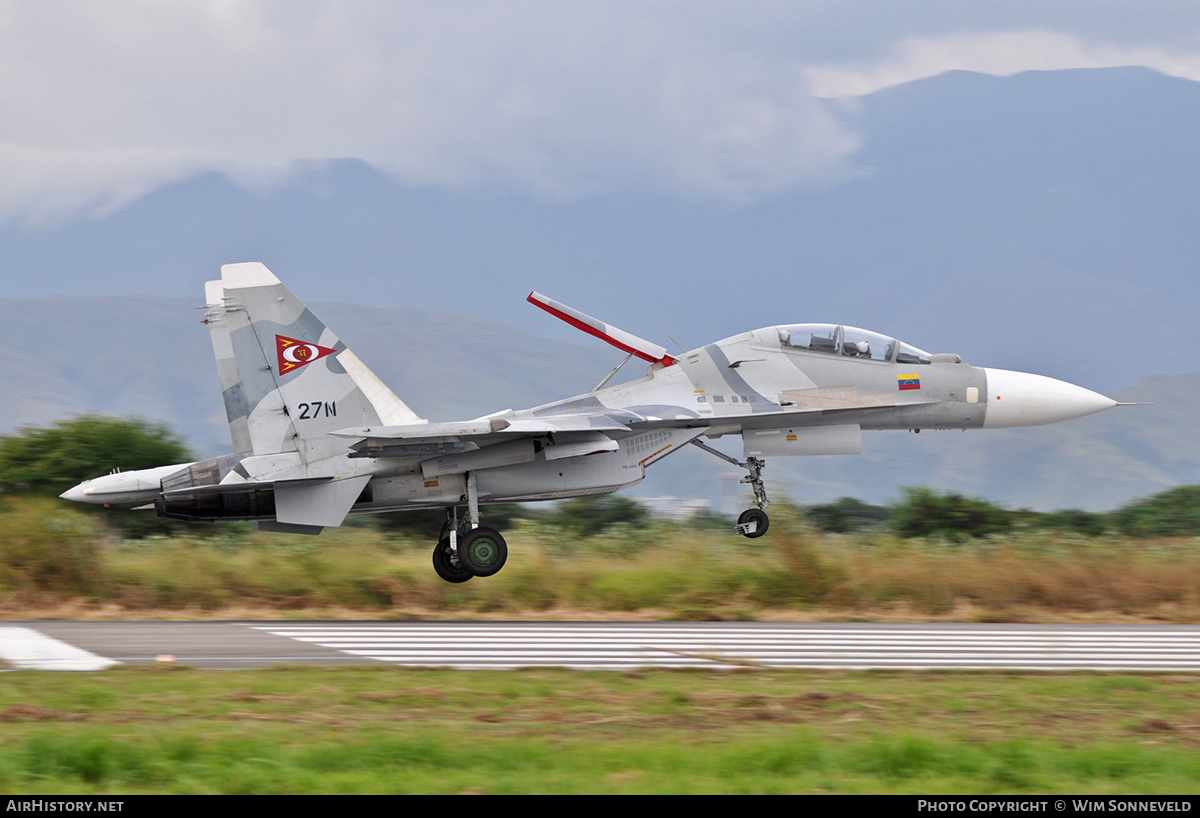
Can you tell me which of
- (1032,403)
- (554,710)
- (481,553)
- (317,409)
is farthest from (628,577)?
(554,710)

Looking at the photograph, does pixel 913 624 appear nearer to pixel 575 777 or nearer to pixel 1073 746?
pixel 1073 746

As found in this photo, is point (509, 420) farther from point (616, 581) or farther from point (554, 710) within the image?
point (554, 710)

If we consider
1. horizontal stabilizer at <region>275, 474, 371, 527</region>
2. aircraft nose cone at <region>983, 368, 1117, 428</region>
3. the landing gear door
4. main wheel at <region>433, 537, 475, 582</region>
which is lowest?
main wheel at <region>433, 537, 475, 582</region>

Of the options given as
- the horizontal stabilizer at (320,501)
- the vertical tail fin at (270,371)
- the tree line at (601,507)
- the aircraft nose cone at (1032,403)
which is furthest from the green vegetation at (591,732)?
the tree line at (601,507)

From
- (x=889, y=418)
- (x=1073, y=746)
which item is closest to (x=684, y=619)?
(x=889, y=418)

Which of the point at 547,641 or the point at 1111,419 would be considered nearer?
the point at 547,641

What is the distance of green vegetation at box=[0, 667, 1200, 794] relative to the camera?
6.29 m

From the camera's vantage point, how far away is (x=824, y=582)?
54.7 feet

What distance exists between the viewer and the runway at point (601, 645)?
10.9 m

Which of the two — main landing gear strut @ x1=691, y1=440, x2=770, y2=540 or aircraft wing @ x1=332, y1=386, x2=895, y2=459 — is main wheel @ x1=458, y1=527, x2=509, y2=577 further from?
main landing gear strut @ x1=691, y1=440, x2=770, y2=540

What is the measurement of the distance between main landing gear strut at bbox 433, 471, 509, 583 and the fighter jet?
22 mm

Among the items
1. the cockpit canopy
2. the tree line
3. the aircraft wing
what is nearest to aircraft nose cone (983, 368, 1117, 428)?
the cockpit canopy
